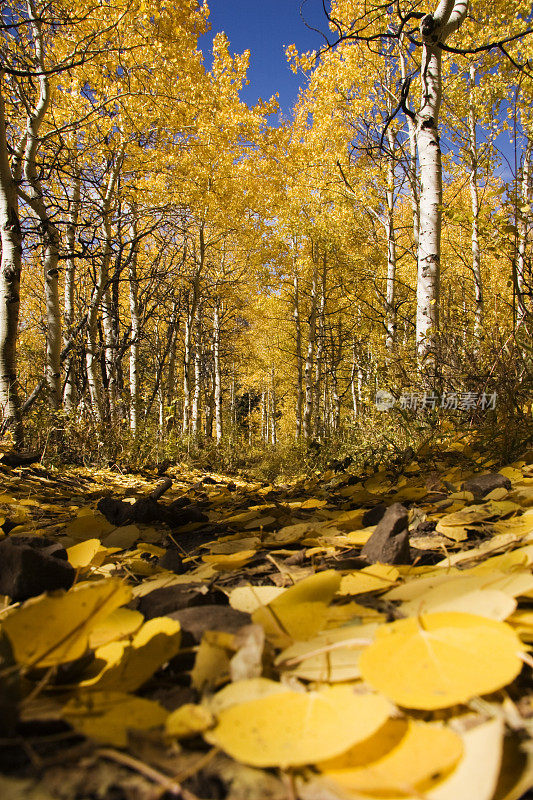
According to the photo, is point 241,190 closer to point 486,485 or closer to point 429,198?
point 429,198

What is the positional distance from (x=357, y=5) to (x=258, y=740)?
517 inches

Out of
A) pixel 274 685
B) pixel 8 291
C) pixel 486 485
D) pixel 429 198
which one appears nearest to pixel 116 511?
pixel 486 485

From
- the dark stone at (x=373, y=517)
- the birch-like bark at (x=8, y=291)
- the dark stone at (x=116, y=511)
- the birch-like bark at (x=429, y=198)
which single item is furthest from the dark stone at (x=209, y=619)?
the birch-like bark at (x=8, y=291)

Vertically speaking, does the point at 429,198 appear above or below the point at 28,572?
above

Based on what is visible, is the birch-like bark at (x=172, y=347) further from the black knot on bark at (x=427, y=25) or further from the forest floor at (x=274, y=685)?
the forest floor at (x=274, y=685)

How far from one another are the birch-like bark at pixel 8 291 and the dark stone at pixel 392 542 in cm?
405

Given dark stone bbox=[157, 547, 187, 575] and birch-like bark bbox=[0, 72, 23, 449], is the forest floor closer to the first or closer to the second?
dark stone bbox=[157, 547, 187, 575]

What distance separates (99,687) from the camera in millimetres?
492

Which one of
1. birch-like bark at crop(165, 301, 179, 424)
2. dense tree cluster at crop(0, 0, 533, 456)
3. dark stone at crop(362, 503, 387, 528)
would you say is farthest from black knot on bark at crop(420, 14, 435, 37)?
birch-like bark at crop(165, 301, 179, 424)

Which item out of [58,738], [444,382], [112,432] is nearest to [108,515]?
[58,738]

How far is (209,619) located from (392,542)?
0.44 m

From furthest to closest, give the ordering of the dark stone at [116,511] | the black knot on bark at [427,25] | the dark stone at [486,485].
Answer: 1. the black knot on bark at [427,25]
2. the dark stone at [116,511]
3. the dark stone at [486,485]

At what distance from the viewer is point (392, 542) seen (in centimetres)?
90

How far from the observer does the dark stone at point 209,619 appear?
23.1 inches
